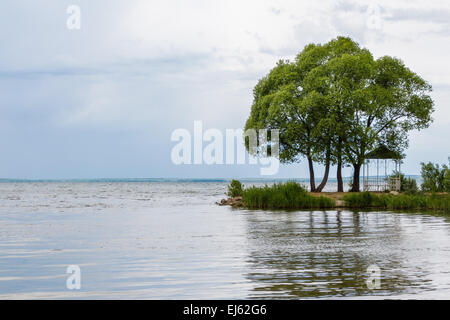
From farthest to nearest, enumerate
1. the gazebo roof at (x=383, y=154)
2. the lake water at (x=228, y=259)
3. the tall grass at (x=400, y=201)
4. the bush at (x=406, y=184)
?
1. the gazebo roof at (x=383, y=154)
2. the bush at (x=406, y=184)
3. the tall grass at (x=400, y=201)
4. the lake water at (x=228, y=259)

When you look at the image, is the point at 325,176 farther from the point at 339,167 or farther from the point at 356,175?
the point at 356,175

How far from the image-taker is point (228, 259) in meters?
14.5

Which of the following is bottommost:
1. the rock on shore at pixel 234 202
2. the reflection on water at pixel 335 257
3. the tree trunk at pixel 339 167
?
the reflection on water at pixel 335 257

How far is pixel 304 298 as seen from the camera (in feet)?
32.5

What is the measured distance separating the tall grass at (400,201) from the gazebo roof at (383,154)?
7.14 m

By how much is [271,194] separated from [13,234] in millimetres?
18827

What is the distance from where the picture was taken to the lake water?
1070cm

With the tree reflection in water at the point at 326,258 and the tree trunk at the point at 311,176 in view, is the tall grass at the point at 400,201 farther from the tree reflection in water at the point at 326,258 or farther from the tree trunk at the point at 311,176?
the tree trunk at the point at 311,176

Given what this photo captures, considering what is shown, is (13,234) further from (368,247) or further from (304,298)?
(304,298)

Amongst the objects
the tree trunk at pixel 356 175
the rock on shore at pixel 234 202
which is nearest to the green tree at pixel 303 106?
the tree trunk at pixel 356 175

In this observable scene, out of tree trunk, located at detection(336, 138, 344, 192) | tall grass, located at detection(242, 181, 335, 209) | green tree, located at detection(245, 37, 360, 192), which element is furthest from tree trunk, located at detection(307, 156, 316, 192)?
→ tall grass, located at detection(242, 181, 335, 209)

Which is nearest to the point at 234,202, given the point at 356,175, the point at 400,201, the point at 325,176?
the point at 325,176

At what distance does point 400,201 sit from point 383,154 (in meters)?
9.54

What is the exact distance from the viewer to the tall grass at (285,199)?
3541 cm
